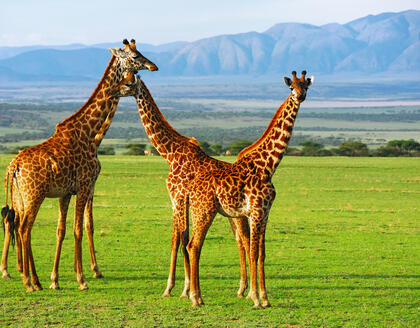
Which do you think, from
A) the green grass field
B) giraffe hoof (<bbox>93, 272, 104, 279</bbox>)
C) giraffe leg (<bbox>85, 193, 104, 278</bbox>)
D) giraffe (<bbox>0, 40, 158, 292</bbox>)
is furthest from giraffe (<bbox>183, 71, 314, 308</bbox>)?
giraffe hoof (<bbox>93, 272, 104, 279</bbox>)

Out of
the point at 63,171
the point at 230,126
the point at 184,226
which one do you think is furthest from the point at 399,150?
the point at 230,126

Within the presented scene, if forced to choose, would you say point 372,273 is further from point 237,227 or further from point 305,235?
Answer: point 305,235

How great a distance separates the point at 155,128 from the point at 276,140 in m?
2.19

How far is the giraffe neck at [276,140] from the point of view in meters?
11.8

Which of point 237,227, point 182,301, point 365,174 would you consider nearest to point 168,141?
point 237,227

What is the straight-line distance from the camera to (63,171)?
12.4 m

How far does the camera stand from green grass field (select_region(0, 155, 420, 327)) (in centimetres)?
1120

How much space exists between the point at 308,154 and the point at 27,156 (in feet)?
168

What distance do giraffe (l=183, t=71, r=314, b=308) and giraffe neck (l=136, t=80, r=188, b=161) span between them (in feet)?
3.30

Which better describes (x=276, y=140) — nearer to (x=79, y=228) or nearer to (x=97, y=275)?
(x=79, y=228)

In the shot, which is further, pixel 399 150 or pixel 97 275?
pixel 399 150

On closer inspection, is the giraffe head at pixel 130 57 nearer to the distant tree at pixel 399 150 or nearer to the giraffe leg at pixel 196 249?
the giraffe leg at pixel 196 249

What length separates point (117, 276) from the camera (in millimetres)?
14156

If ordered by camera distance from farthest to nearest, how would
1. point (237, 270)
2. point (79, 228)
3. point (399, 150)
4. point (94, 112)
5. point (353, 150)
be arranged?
1. point (353, 150)
2. point (399, 150)
3. point (237, 270)
4. point (94, 112)
5. point (79, 228)
